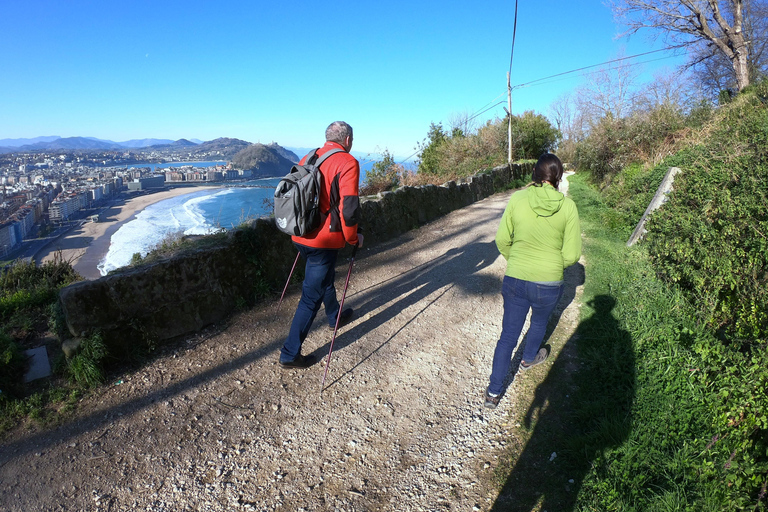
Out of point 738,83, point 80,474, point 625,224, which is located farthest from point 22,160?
point 738,83

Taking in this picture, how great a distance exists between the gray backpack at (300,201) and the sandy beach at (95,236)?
3.68m

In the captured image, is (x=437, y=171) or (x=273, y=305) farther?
(x=437, y=171)

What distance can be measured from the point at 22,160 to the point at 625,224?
28.3 meters

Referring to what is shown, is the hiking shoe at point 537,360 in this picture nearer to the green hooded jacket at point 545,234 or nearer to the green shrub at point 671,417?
the green shrub at point 671,417

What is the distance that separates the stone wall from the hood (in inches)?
126

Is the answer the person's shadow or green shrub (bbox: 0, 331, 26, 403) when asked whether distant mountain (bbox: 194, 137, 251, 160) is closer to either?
green shrub (bbox: 0, 331, 26, 403)

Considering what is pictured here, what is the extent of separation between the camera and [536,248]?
297cm

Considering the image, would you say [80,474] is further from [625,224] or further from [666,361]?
[625,224]

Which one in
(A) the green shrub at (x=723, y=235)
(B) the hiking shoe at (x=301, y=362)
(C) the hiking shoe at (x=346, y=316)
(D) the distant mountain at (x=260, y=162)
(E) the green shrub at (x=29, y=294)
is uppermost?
(D) the distant mountain at (x=260, y=162)

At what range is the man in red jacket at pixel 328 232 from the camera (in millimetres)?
3344

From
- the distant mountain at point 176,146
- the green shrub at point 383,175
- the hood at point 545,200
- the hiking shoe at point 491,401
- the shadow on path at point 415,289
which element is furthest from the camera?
the distant mountain at point 176,146

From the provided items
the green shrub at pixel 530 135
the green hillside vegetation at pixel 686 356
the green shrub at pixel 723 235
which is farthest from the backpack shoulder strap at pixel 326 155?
the green shrub at pixel 530 135

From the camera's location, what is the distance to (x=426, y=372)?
3619mm

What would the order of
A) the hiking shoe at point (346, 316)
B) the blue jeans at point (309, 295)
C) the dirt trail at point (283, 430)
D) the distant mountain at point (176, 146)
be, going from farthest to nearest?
the distant mountain at point (176, 146) < the hiking shoe at point (346, 316) < the blue jeans at point (309, 295) < the dirt trail at point (283, 430)
